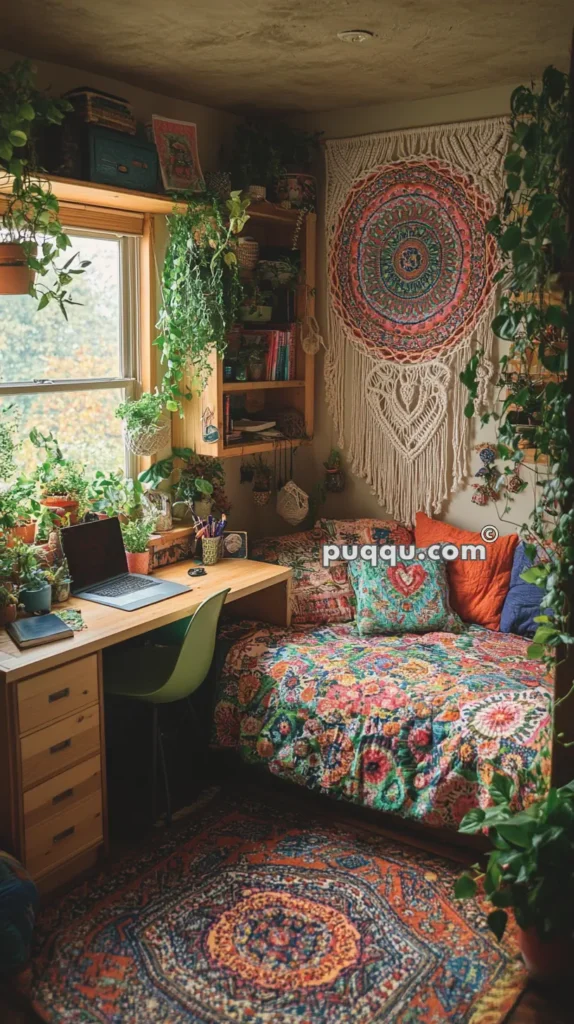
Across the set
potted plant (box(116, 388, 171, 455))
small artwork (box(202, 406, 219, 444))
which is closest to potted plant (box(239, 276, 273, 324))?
small artwork (box(202, 406, 219, 444))

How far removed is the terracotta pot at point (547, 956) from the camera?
2318 mm

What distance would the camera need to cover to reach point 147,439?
11.7 ft

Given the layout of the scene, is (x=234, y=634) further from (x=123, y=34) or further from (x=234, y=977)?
(x=123, y=34)

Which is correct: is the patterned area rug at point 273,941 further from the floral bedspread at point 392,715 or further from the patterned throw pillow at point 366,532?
the patterned throw pillow at point 366,532

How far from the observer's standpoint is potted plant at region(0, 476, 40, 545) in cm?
302

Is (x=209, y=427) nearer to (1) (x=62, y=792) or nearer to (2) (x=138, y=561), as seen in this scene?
(2) (x=138, y=561)

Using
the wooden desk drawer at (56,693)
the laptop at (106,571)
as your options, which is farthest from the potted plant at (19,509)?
the wooden desk drawer at (56,693)

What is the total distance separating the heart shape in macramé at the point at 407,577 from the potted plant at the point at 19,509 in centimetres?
142

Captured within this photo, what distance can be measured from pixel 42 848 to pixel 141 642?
1.07 meters

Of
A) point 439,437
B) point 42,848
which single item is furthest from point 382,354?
point 42,848

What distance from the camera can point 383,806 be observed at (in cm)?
296

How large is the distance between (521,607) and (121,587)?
61.1 inches

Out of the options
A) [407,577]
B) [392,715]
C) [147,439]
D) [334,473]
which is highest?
[147,439]

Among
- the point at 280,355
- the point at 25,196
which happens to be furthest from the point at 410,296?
the point at 25,196
